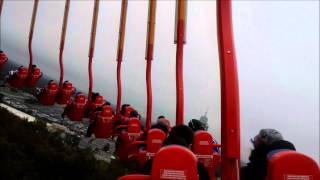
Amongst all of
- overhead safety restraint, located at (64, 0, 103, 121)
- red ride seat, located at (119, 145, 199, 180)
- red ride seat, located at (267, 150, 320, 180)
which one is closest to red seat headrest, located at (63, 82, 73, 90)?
overhead safety restraint, located at (64, 0, 103, 121)

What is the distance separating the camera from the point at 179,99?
711 cm

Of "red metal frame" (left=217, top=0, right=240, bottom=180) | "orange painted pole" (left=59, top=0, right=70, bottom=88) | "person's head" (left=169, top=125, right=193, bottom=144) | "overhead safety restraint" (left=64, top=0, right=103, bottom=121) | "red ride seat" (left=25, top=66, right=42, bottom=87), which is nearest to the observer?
"red metal frame" (left=217, top=0, right=240, bottom=180)

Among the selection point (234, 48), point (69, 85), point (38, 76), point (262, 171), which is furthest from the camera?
point (38, 76)

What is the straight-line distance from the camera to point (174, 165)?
297 cm

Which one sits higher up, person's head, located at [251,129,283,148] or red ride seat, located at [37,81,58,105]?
red ride seat, located at [37,81,58,105]

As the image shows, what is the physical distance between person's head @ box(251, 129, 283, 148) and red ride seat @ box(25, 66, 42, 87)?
16568 millimetres

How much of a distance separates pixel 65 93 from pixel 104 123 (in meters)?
5.44

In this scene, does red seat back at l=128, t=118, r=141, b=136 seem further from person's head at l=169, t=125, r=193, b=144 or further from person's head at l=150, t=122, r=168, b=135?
person's head at l=169, t=125, r=193, b=144

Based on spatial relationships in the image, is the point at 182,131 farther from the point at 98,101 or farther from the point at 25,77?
the point at 25,77

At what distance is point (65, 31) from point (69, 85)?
262 cm

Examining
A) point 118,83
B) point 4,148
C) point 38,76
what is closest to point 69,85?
point 38,76

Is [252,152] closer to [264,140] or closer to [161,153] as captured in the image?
[264,140]

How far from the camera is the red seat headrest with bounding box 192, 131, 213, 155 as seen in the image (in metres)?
6.15

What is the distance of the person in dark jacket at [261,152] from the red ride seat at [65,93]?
14.6m
